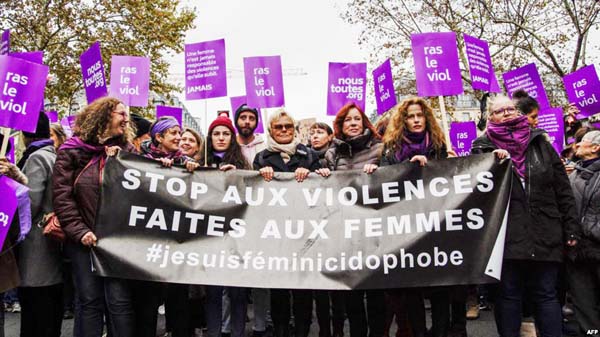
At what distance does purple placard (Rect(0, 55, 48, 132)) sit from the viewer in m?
3.67

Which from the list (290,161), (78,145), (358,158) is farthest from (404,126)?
(78,145)

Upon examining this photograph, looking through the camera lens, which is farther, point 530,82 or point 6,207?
point 530,82

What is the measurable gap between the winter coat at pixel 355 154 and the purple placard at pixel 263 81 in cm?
301

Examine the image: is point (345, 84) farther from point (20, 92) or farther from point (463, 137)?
point (20, 92)

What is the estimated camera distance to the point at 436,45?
16.3 feet

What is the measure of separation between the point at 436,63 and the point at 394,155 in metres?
1.40

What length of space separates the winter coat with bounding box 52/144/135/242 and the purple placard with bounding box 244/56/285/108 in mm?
3648

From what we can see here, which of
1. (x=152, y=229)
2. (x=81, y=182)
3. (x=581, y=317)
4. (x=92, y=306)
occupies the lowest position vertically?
(x=581, y=317)

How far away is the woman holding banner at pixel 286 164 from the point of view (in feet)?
13.7

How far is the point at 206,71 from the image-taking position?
693cm

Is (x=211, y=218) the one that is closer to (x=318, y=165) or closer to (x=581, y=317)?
(x=318, y=165)

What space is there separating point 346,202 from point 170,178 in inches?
55.1

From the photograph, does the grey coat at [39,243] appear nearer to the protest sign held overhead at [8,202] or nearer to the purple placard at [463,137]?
the protest sign held overhead at [8,202]

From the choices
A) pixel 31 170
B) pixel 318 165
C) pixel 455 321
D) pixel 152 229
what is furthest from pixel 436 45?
pixel 31 170
